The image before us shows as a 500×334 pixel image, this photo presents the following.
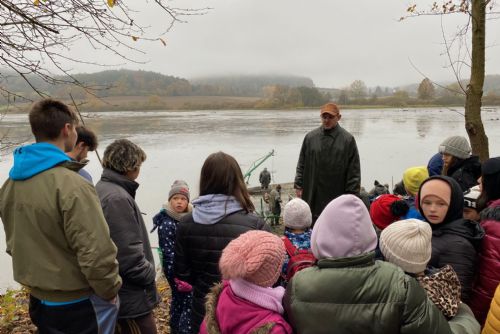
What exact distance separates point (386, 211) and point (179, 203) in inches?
61.7

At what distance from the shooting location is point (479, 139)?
4598 millimetres

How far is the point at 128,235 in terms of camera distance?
211cm

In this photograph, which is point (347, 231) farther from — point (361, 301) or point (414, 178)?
point (414, 178)

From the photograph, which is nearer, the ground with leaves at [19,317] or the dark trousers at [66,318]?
the dark trousers at [66,318]

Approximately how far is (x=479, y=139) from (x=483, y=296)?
332 centimetres

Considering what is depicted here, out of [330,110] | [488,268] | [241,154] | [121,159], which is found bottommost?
[241,154]

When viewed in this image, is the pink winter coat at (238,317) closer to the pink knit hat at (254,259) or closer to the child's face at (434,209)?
the pink knit hat at (254,259)

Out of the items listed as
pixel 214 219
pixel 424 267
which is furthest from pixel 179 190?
pixel 424 267

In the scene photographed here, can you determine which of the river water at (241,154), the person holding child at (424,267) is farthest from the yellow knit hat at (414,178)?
the river water at (241,154)

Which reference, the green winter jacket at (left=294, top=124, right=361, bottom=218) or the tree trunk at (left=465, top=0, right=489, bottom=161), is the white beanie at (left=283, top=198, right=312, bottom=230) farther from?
the tree trunk at (left=465, top=0, right=489, bottom=161)

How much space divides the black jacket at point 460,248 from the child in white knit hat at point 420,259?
24 centimetres

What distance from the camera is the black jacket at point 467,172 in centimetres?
315

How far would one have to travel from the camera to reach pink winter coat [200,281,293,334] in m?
1.46

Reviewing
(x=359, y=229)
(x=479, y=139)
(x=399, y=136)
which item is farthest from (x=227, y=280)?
(x=399, y=136)
